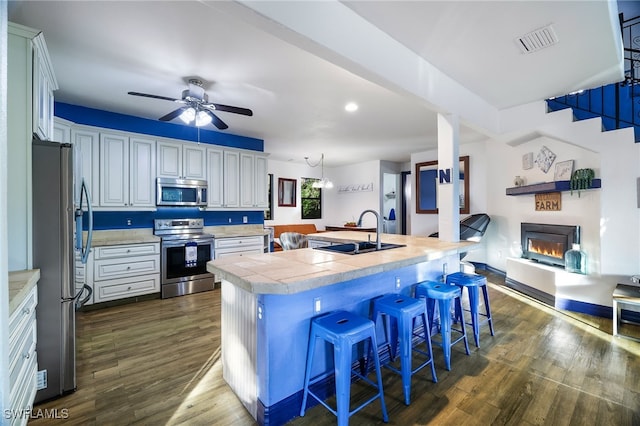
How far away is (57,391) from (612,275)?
5.65 metres

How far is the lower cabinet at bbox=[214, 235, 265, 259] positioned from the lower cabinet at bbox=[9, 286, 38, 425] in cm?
289

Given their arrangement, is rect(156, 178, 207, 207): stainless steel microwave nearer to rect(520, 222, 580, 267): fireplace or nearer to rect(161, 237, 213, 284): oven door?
rect(161, 237, 213, 284): oven door

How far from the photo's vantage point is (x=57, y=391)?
1.98 metres

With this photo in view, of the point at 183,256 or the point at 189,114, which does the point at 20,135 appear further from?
the point at 183,256

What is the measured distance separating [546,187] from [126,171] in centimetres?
617

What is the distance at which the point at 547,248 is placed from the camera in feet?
13.6

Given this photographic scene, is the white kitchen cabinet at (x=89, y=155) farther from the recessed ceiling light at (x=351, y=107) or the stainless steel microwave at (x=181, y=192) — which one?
the recessed ceiling light at (x=351, y=107)

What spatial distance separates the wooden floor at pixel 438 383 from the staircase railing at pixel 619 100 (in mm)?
2495

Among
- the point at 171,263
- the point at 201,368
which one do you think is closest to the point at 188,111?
the point at 171,263

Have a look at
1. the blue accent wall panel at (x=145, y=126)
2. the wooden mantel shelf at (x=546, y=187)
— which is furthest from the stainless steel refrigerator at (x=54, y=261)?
the wooden mantel shelf at (x=546, y=187)

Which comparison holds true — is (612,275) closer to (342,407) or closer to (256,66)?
(342,407)

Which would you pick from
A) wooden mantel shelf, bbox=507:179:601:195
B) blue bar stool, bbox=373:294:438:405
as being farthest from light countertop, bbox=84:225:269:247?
wooden mantel shelf, bbox=507:179:601:195

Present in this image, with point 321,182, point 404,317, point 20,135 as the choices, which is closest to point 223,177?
point 321,182

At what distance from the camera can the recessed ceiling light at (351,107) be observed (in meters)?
3.84
